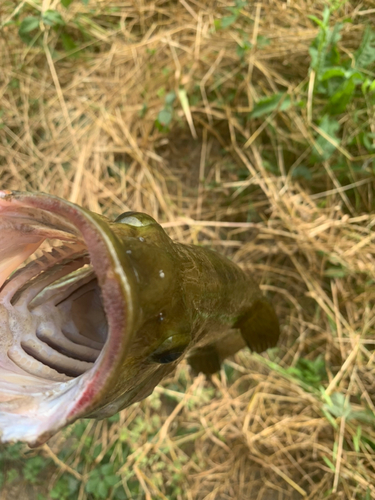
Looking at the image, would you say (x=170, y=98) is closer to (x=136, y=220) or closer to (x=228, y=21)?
(x=228, y=21)

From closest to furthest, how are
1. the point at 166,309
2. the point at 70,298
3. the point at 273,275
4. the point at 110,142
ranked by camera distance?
the point at 166,309 → the point at 70,298 → the point at 273,275 → the point at 110,142

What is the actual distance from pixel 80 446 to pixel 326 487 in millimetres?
1699

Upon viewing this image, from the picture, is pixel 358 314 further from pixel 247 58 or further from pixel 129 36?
pixel 129 36

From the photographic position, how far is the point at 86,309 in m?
1.29

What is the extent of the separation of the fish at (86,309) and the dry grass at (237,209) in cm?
143

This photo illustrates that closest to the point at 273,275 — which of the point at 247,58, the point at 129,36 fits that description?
the point at 247,58

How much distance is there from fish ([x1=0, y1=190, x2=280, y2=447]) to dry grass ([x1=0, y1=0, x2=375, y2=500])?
1434 mm

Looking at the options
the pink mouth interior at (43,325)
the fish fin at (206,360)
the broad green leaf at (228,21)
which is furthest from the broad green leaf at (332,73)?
the pink mouth interior at (43,325)

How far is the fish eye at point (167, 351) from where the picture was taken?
104 cm

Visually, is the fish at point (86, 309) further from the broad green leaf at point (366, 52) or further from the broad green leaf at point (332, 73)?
the broad green leaf at point (366, 52)

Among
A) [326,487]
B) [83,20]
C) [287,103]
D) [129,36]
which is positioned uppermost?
[83,20]

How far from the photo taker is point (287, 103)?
2.52m

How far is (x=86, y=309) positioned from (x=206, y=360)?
1.14 metres

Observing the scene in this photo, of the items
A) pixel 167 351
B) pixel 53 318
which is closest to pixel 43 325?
pixel 53 318
